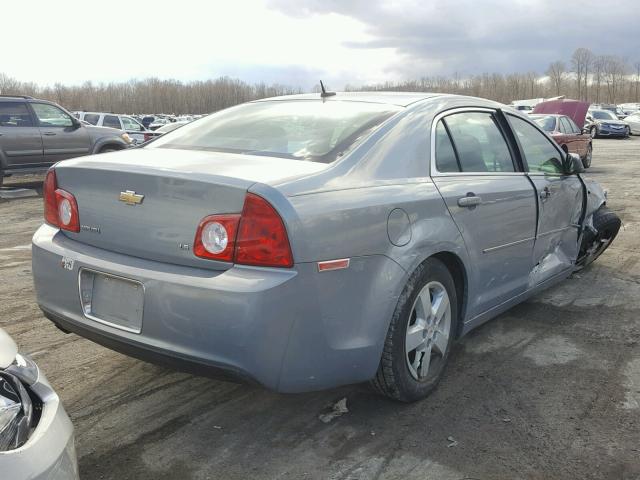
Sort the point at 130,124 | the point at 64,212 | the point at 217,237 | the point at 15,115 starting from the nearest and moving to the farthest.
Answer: the point at 217,237 → the point at 64,212 → the point at 15,115 → the point at 130,124

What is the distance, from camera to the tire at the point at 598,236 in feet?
17.9

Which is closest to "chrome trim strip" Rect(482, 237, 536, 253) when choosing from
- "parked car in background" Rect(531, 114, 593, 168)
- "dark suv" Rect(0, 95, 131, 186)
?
"dark suv" Rect(0, 95, 131, 186)

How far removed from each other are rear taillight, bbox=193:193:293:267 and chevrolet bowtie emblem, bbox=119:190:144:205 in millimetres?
398

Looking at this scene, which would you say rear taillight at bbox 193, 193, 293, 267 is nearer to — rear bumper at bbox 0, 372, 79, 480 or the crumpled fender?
rear bumper at bbox 0, 372, 79, 480

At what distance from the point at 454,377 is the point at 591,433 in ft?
2.68

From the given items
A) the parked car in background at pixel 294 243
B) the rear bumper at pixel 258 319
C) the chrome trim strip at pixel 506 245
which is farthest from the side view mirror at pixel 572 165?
the rear bumper at pixel 258 319

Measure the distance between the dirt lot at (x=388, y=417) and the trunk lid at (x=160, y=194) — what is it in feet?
2.89

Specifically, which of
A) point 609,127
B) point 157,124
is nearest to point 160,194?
point 157,124

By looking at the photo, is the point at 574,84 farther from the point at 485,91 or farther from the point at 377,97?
the point at 377,97

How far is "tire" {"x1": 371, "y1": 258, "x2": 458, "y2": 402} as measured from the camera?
2934 millimetres

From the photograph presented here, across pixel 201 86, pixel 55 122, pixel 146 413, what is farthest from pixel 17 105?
pixel 201 86

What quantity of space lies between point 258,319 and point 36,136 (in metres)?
11.5

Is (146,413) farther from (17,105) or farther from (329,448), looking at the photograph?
(17,105)

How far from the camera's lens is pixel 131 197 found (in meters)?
2.75
